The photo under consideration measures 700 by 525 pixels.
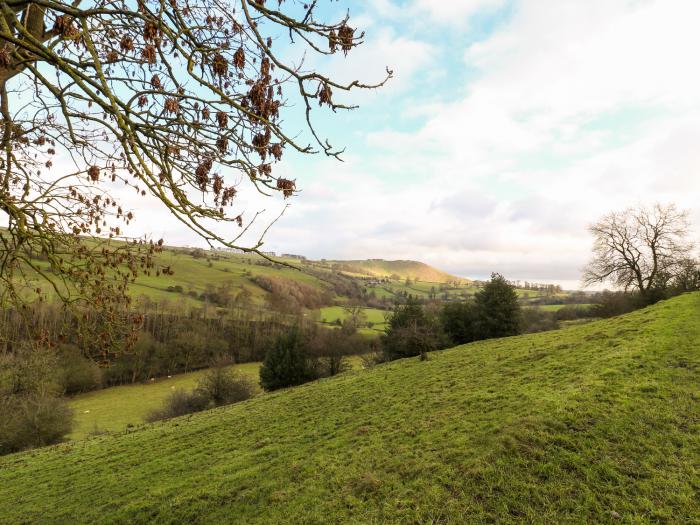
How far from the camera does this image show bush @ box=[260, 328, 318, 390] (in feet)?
109

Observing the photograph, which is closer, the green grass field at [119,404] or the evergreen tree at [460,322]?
the evergreen tree at [460,322]

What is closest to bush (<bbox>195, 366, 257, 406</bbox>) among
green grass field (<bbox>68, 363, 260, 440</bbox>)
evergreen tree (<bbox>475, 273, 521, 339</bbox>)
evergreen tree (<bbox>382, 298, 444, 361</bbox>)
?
green grass field (<bbox>68, 363, 260, 440</bbox>)

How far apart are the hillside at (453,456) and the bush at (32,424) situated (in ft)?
39.0

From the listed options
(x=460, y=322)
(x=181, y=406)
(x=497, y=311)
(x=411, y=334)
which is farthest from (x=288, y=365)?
(x=497, y=311)

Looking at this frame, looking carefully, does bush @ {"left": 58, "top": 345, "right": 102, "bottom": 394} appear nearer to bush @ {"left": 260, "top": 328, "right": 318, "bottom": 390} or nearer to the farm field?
the farm field

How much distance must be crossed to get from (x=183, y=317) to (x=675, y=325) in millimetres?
68824

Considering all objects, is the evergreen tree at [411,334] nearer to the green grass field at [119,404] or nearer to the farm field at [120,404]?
the farm field at [120,404]

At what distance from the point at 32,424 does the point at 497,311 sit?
38.9 metres

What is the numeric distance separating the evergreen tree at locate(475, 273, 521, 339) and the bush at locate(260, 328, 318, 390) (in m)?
17.1

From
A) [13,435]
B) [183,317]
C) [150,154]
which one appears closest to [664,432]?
[150,154]

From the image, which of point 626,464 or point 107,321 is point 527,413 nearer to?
point 626,464

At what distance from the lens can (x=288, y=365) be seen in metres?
33.2

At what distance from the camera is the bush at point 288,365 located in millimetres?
33156

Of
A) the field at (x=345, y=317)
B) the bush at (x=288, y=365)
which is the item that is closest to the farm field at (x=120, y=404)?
the bush at (x=288, y=365)
